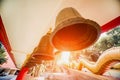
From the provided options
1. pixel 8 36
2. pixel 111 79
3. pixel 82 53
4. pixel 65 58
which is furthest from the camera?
pixel 8 36

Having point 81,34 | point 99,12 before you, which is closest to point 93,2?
point 99,12

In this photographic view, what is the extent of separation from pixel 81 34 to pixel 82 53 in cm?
139

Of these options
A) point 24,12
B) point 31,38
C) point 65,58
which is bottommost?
point 65,58

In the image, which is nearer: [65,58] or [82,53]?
[82,53]

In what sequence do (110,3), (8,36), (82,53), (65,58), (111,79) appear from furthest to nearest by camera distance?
(8,36) < (65,58) < (82,53) < (110,3) < (111,79)

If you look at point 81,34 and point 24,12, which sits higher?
point 24,12

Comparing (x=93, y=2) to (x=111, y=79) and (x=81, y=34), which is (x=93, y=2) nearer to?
(x=111, y=79)

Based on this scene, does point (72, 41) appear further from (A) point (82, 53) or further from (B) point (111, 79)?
(A) point (82, 53)

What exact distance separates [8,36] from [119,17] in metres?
2.39

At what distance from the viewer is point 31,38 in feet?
11.0

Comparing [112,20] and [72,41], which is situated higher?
[112,20]

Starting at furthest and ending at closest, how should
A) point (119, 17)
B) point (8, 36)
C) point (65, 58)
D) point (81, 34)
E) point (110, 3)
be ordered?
point (8, 36) < point (65, 58) < point (110, 3) < point (119, 17) < point (81, 34)

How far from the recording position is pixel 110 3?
213 centimetres

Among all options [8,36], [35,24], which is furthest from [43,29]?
[8,36]
